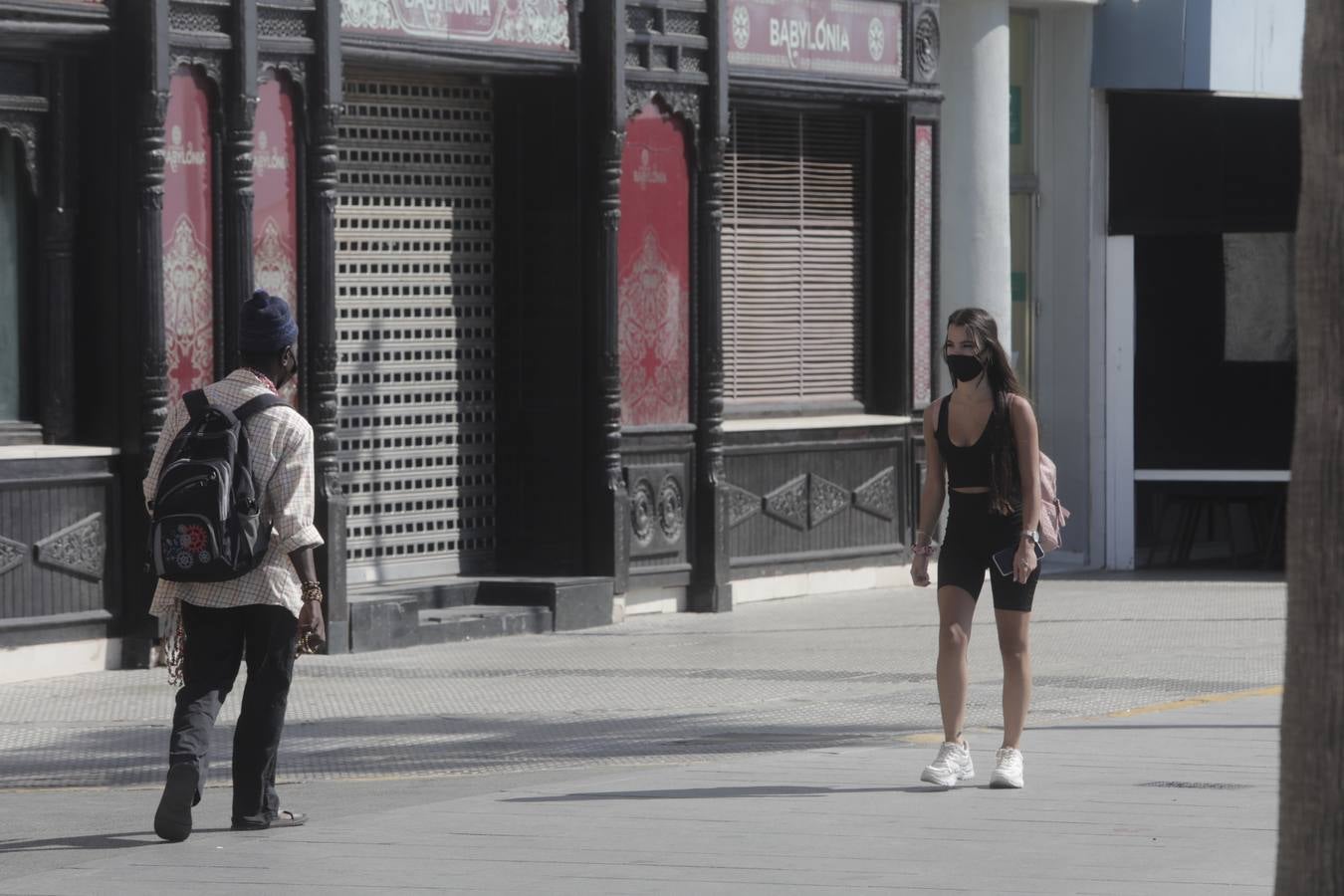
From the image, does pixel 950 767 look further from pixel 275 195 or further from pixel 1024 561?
pixel 275 195

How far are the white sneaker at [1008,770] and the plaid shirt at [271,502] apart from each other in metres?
2.47

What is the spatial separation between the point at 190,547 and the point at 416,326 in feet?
24.7

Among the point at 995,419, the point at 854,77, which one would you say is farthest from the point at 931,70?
the point at 995,419

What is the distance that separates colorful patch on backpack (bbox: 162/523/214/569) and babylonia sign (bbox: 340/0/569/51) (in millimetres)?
6520

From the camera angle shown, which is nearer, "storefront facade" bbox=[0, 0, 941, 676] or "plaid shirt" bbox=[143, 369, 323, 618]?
"plaid shirt" bbox=[143, 369, 323, 618]

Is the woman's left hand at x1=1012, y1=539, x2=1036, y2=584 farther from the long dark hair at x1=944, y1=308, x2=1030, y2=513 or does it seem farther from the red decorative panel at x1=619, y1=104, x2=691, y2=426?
the red decorative panel at x1=619, y1=104, x2=691, y2=426

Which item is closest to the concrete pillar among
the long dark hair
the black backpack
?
the long dark hair

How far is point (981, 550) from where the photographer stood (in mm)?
9000

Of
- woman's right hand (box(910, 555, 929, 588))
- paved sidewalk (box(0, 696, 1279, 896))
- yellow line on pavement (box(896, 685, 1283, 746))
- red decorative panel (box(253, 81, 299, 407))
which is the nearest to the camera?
paved sidewalk (box(0, 696, 1279, 896))

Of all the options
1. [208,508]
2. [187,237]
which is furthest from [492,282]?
[208,508]

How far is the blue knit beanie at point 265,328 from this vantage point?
8.19 meters

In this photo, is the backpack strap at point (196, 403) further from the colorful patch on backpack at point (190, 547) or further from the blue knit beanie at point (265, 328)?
the colorful patch on backpack at point (190, 547)

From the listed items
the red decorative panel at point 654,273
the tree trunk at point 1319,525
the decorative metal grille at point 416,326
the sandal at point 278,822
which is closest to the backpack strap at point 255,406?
the sandal at point 278,822

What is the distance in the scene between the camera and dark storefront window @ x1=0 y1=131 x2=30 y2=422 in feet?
42.6
